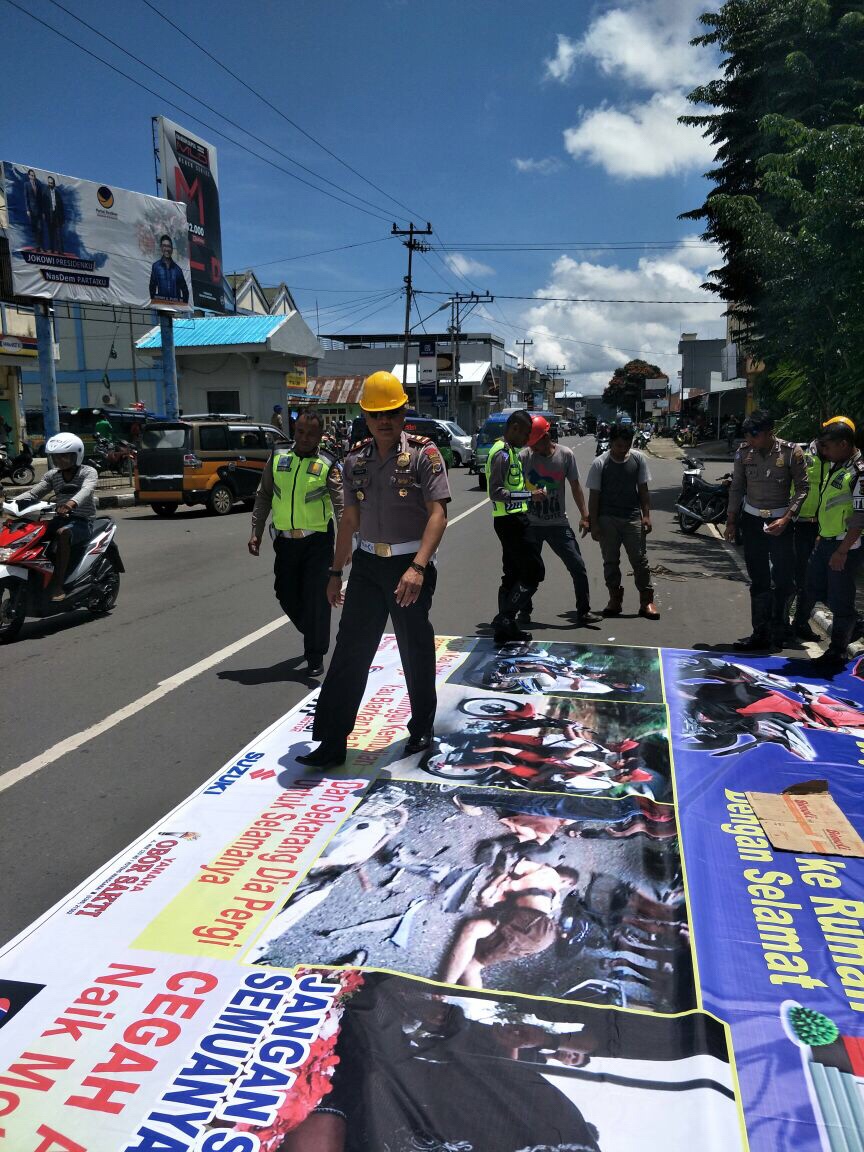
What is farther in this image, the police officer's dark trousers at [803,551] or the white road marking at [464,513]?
the white road marking at [464,513]

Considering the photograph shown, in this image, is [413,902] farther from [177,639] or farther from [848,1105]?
[177,639]

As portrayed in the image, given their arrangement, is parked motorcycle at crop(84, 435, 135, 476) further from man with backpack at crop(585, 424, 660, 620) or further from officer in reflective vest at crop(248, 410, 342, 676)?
officer in reflective vest at crop(248, 410, 342, 676)

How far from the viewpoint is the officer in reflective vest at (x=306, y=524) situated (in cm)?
624

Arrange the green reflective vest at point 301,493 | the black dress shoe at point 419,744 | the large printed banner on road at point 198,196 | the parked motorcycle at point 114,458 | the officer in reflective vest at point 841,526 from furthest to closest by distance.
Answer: the parked motorcycle at point 114,458 < the large printed banner on road at point 198,196 < the green reflective vest at point 301,493 < the officer in reflective vest at point 841,526 < the black dress shoe at point 419,744

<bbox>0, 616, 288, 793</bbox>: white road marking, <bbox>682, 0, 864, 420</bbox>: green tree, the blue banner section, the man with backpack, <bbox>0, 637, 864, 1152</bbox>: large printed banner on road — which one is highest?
<bbox>682, 0, 864, 420</bbox>: green tree

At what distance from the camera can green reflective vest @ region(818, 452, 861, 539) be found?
19.7ft

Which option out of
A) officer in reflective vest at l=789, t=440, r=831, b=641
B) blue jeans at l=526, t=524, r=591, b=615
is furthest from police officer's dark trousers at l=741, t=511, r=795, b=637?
blue jeans at l=526, t=524, r=591, b=615

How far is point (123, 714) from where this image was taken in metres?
5.63

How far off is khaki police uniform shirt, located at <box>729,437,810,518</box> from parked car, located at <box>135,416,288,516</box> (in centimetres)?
1213

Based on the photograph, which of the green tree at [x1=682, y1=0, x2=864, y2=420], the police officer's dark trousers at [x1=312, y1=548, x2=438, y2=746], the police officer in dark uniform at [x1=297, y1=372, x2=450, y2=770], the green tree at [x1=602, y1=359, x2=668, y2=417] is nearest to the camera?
the police officer in dark uniform at [x1=297, y1=372, x2=450, y2=770]

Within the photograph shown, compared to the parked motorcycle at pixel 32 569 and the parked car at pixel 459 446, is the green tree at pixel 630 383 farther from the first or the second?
the parked motorcycle at pixel 32 569

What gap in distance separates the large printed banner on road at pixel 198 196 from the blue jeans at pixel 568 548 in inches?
808

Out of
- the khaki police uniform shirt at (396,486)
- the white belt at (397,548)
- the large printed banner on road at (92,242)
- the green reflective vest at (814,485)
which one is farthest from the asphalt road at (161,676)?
the large printed banner on road at (92,242)

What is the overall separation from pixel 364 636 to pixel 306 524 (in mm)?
1917
